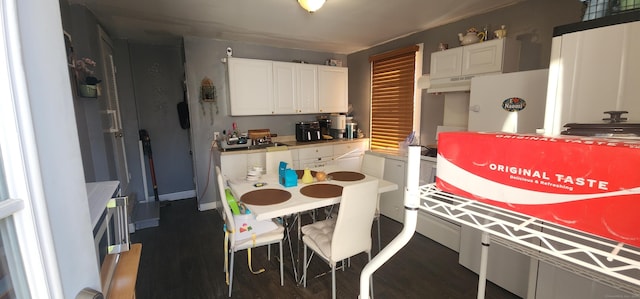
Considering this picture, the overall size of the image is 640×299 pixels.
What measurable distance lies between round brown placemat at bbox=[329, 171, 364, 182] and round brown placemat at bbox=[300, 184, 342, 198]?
0.24 meters

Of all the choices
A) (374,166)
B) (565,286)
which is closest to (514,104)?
(565,286)

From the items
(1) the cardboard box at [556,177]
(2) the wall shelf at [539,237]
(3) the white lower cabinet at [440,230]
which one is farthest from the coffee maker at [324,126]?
(1) the cardboard box at [556,177]

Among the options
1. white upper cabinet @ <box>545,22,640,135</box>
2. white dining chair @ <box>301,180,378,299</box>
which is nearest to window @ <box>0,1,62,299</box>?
white dining chair @ <box>301,180,378,299</box>

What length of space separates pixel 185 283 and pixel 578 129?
2.62 metres

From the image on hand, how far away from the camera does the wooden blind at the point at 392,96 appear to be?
3.59 meters

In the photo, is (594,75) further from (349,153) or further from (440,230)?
(349,153)

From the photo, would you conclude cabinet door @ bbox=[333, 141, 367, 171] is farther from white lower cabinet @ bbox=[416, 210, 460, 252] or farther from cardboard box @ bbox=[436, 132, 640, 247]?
cardboard box @ bbox=[436, 132, 640, 247]

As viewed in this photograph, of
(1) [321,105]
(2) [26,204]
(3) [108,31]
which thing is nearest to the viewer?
(2) [26,204]

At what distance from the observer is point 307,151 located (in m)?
3.90

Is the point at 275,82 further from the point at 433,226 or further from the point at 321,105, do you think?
the point at 433,226

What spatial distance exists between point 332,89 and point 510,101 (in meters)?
2.78

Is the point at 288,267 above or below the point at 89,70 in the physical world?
below

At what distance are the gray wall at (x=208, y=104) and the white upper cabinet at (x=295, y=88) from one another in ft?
1.18

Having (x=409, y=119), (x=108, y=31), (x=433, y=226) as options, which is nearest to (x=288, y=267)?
(x=433, y=226)
